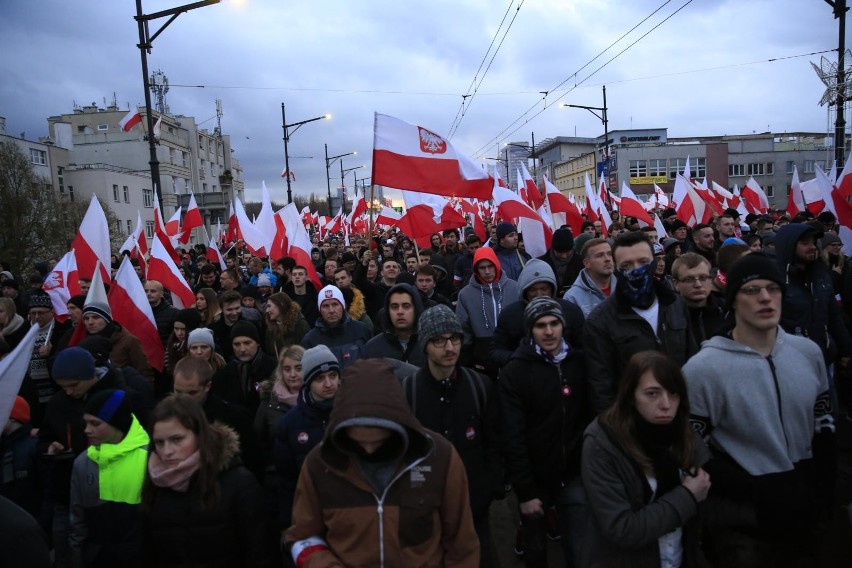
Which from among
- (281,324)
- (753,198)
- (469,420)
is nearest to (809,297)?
(469,420)

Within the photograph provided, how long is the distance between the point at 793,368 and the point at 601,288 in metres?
1.86

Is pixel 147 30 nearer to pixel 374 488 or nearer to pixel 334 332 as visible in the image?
pixel 334 332

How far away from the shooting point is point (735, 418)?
101 inches

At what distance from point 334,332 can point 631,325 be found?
2759 mm

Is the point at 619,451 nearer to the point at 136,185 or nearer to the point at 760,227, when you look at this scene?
the point at 760,227

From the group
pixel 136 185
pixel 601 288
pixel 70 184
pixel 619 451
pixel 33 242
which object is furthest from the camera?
pixel 136 185

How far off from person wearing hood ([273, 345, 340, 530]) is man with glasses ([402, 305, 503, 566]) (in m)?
0.49

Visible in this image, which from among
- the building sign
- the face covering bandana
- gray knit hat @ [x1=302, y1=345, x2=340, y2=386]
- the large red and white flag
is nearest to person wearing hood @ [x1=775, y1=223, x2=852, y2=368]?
the face covering bandana

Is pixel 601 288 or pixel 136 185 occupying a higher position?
pixel 136 185

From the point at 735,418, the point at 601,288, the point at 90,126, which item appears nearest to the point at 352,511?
the point at 735,418

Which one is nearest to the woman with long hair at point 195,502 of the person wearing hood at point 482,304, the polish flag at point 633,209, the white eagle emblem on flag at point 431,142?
the person wearing hood at point 482,304

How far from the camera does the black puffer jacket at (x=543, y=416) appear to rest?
3244mm

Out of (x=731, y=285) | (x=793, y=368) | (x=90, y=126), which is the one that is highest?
(x=90, y=126)

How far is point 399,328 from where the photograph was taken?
4.47 meters
